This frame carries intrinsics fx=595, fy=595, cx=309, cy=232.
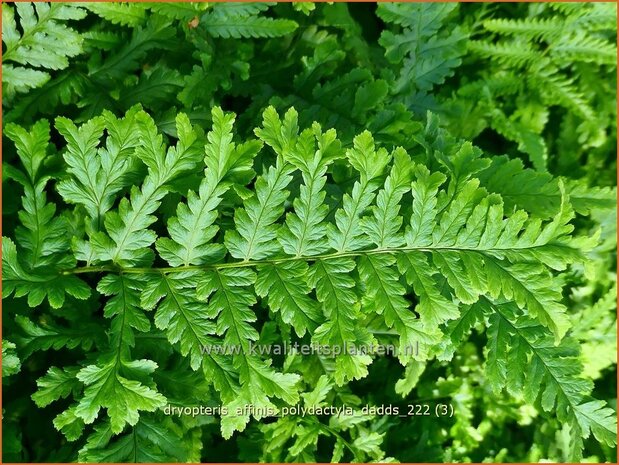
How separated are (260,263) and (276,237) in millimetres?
91

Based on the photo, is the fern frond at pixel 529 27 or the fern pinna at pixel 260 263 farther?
the fern frond at pixel 529 27

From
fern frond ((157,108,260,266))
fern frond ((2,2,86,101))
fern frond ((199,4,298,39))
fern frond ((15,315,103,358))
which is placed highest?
fern frond ((199,4,298,39))

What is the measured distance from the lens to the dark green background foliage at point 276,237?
167 centimetres

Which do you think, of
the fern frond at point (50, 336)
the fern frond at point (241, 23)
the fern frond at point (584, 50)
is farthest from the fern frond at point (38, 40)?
the fern frond at point (584, 50)

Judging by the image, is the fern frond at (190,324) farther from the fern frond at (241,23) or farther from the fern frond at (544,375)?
the fern frond at (241,23)

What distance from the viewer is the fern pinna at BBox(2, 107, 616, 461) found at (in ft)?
5.41

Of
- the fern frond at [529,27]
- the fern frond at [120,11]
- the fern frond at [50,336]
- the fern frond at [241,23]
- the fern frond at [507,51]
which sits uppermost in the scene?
the fern frond at [529,27]

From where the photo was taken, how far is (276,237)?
1.71 metres

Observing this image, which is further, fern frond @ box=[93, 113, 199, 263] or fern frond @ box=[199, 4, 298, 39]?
fern frond @ box=[199, 4, 298, 39]

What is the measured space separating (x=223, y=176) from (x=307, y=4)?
73 centimetres

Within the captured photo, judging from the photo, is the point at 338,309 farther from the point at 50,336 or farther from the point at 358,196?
the point at 50,336

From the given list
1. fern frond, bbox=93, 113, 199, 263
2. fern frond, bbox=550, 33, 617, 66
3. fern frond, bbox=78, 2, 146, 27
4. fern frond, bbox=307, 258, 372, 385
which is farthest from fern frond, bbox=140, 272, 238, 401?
fern frond, bbox=550, 33, 617, 66

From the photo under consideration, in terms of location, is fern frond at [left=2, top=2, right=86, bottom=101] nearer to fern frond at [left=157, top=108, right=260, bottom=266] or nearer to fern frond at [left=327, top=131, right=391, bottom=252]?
fern frond at [left=157, top=108, right=260, bottom=266]

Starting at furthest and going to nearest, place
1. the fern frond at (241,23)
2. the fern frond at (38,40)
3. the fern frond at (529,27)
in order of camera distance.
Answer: the fern frond at (529,27) < the fern frond at (241,23) < the fern frond at (38,40)
